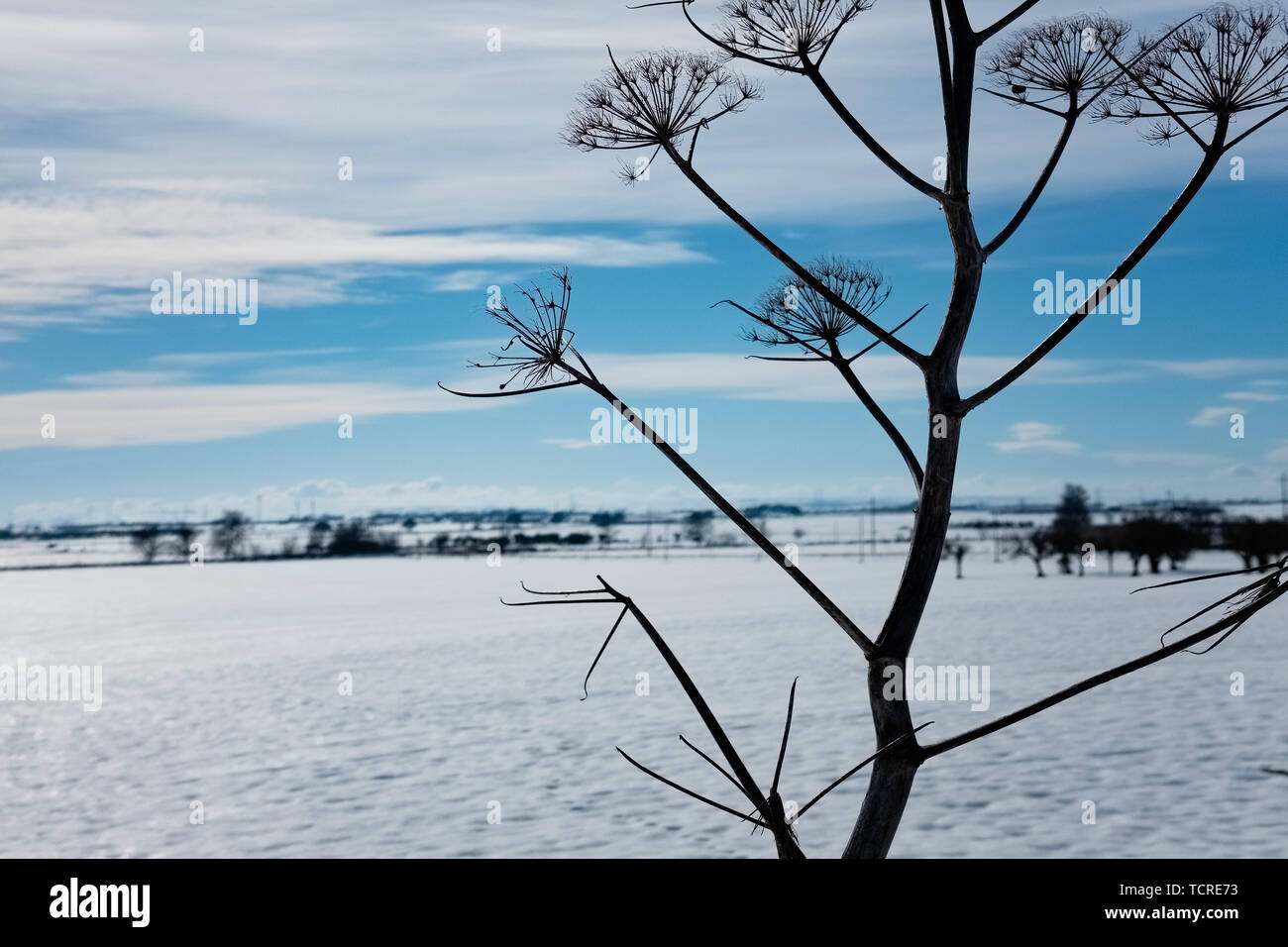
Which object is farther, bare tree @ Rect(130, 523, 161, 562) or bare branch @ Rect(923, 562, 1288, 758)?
bare tree @ Rect(130, 523, 161, 562)

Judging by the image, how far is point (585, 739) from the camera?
36.1ft

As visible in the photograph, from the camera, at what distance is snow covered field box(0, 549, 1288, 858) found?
8078mm

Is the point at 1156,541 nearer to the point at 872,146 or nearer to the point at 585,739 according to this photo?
the point at 585,739

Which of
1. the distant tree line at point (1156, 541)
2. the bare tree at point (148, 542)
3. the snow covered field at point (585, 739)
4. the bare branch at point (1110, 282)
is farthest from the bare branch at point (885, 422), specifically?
the bare tree at point (148, 542)

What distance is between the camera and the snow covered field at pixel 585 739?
8078mm

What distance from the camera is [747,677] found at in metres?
13.5

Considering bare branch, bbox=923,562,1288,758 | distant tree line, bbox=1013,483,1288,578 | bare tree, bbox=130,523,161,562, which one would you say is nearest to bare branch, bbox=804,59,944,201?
bare branch, bbox=923,562,1288,758

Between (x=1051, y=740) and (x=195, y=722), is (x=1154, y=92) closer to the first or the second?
(x=1051, y=740)

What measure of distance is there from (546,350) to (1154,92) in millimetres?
985

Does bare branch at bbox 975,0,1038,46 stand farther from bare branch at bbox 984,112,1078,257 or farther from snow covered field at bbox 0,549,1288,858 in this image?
snow covered field at bbox 0,549,1288,858
